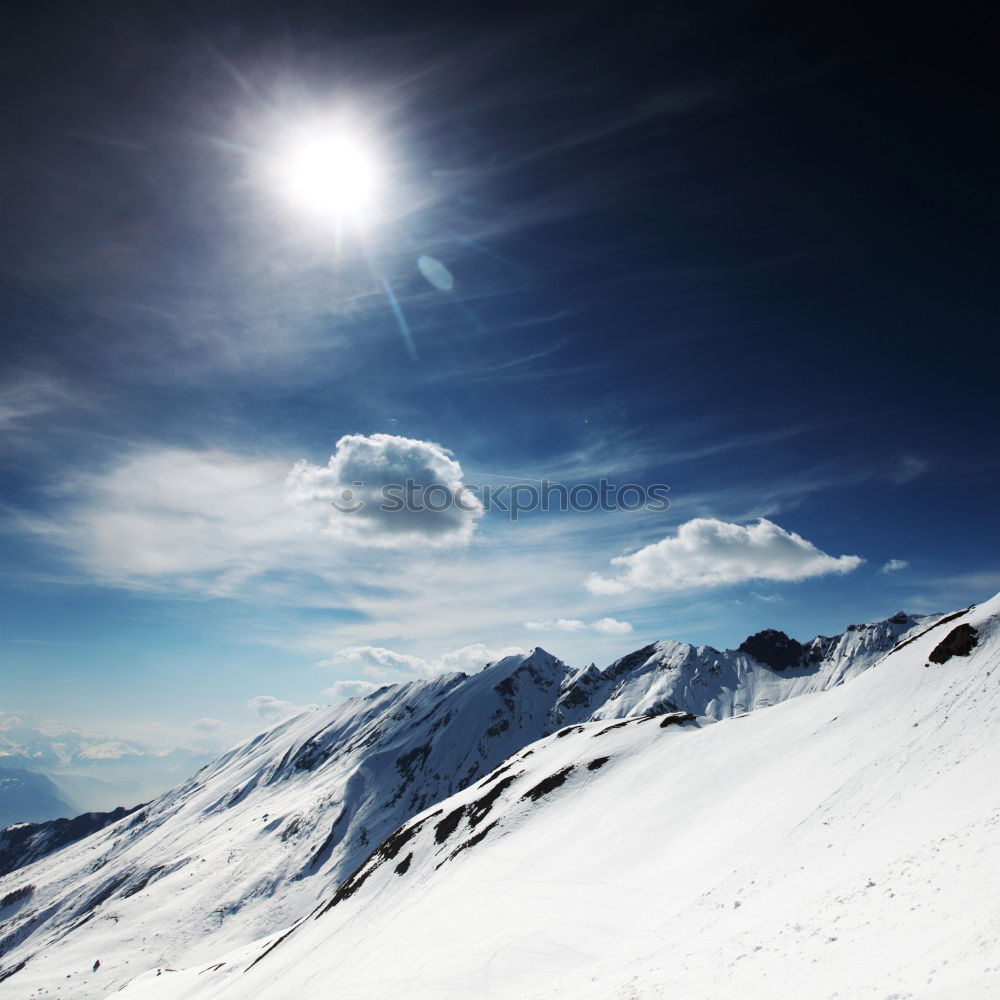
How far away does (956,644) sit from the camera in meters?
34.9

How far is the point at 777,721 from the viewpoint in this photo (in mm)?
42719

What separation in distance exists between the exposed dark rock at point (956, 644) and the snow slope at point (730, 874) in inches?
17.9

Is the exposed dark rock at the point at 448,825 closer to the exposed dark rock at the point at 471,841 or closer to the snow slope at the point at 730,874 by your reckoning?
the snow slope at the point at 730,874

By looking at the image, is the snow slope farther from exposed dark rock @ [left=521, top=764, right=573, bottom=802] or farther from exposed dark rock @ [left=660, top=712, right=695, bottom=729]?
exposed dark rock @ [left=660, top=712, right=695, bottom=729]

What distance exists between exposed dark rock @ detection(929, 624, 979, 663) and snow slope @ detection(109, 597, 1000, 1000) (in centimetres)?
45

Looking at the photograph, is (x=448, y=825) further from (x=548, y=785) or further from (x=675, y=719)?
(x=675, y=719)

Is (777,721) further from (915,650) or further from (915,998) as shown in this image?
(915,998)

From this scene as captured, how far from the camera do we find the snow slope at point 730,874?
14.7 meters

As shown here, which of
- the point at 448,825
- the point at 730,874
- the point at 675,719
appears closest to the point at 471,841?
the point at 448,825

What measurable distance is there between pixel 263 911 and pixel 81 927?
79.0 metres

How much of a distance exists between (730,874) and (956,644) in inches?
927

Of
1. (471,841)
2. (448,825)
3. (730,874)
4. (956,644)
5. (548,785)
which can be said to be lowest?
(448,825)

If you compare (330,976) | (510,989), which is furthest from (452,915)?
(510,989)

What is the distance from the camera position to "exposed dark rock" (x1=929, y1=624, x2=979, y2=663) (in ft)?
113
